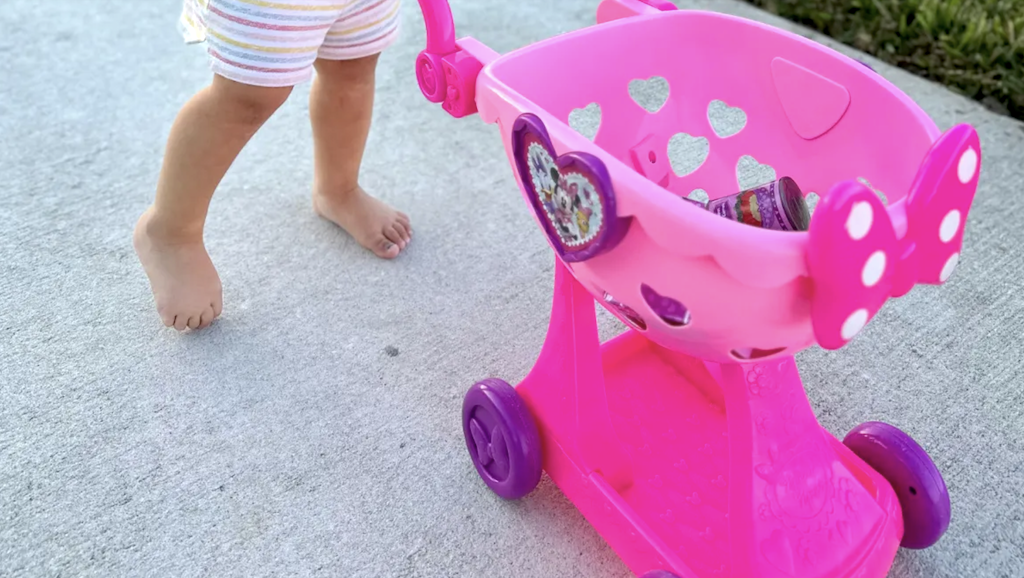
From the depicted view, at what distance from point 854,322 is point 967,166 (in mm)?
114

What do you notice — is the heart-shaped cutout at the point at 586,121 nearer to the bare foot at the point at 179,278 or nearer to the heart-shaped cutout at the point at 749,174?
the heart-shaped cutout at the point at 749,174

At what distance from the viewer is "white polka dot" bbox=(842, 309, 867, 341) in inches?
18.3

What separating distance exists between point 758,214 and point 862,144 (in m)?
0.09

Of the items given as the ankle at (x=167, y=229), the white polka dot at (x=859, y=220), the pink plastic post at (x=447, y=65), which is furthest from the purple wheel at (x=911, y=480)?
the ankle at (x=167, y=229)

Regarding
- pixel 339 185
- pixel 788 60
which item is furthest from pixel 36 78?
pixel 788 60

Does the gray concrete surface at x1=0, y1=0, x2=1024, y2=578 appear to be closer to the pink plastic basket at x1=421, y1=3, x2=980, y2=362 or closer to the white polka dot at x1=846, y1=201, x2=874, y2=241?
the pink plastic basket at x1=421, y1=3, x2=980, y2=362

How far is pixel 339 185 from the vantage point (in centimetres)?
103

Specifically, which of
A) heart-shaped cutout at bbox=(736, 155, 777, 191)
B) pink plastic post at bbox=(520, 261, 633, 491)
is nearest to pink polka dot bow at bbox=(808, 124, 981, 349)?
pink plastic post at bbox=(520, 261, 633, 491)

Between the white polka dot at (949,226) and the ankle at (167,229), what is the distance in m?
0.71

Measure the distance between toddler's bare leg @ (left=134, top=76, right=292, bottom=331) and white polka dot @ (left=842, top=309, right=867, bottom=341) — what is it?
1.80 feet

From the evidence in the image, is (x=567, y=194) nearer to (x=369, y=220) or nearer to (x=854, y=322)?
(x=854, y=322)

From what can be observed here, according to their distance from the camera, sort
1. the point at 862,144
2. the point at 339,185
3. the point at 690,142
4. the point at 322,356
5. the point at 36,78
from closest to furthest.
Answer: the point at 862,144 → the point at 322,356 → the point at 339,185 → the point at 690,142 → the point at 36,78

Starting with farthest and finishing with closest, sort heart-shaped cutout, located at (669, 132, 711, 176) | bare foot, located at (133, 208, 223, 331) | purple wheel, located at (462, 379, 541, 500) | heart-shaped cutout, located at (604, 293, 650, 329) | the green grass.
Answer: the green grass, heart-shaped cutout, located at (669, 132, 711, 176), bare foot, located at (133, 208, 223, 331), purple wheel, located at (462, 379, 541, 500), heart-shaped cutout, located at (604, 293, 650, 329)

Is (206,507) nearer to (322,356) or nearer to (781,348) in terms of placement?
(322,356)
